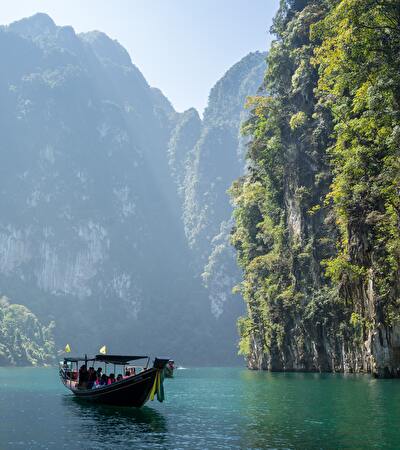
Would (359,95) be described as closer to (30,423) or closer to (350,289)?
(350,289)

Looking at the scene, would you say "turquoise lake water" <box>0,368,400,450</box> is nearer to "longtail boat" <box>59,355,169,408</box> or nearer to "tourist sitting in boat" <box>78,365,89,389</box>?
"longtail boat" <box>59,355,169,408</box>

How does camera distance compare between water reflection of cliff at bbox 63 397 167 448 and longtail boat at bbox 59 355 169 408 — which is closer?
water reflection of cliff at bbox 63 397 167 448

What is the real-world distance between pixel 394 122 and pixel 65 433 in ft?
75.0

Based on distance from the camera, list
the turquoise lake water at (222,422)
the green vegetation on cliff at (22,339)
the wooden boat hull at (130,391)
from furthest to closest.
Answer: the green vegetation on cliff at (22,339)
the wooden boat hull at (130,391)
the turquoise lake water at (222,422)

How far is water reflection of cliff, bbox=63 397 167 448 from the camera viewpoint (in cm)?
1719

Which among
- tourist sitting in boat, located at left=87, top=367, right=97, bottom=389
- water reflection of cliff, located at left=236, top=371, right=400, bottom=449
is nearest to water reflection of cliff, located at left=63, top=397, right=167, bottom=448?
tourist sitting in boat, located at left=87, top=367, right=97, bottom=389

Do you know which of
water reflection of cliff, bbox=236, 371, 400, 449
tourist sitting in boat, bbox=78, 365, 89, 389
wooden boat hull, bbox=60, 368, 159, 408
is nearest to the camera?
water reflection of cliff, bbox=236, 371, 400, 449

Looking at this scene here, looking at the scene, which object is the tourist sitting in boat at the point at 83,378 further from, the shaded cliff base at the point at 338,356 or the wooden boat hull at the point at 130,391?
the shaded cliff base at the point at 338,356

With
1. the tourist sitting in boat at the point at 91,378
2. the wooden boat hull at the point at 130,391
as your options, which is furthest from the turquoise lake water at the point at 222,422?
the tourist sitting in boat at the point at 91,378

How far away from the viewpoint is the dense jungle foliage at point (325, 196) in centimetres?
3002

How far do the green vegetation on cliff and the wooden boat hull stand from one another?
8384cm

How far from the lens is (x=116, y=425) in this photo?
2067 cm

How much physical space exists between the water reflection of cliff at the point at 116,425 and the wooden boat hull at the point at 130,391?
14.4 inches

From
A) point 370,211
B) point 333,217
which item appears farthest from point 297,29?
point 370,211
